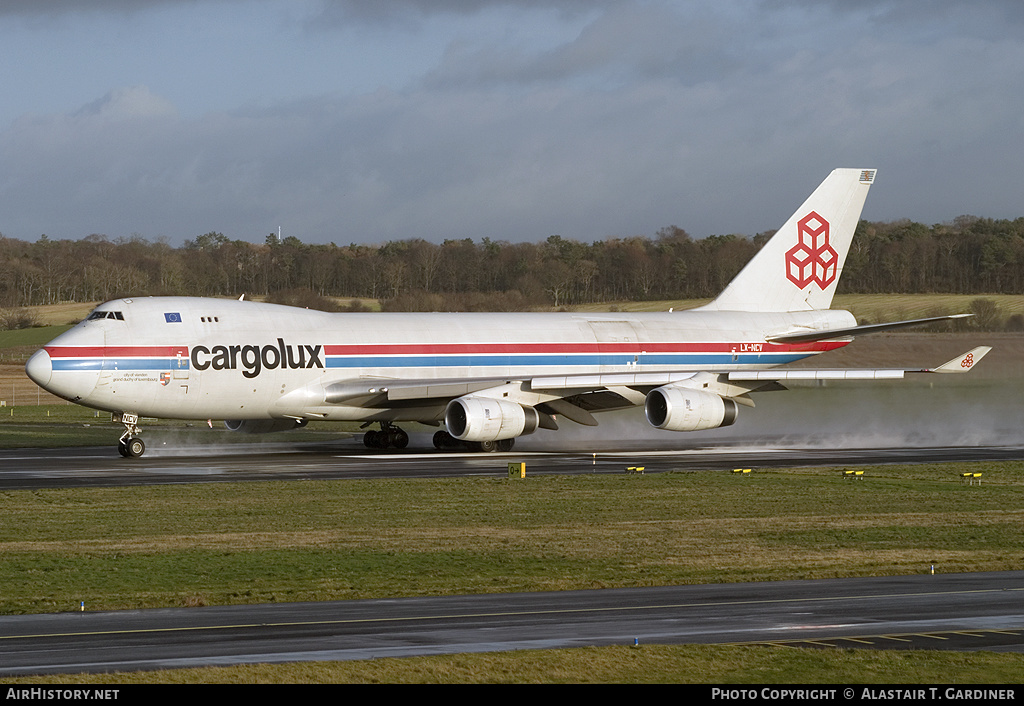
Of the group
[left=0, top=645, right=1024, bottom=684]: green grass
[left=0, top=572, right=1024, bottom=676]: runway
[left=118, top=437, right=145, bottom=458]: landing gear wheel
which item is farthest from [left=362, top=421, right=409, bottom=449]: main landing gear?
[left=0, top=645, right=1024, bottom=684]: green grass

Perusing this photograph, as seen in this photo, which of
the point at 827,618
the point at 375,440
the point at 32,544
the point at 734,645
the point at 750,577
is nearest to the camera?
the point at 734,645

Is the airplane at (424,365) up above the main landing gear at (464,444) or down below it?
above

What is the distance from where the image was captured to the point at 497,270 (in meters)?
92.6

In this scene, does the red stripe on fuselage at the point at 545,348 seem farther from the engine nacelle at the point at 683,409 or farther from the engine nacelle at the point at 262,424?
the engine nacelle at the point at 683,409

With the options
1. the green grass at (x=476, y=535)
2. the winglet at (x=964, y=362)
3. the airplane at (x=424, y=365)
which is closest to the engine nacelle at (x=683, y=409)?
the airplane at (x=424, y=365)

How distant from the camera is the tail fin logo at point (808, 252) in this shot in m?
49.9

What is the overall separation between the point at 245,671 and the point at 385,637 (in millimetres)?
2065

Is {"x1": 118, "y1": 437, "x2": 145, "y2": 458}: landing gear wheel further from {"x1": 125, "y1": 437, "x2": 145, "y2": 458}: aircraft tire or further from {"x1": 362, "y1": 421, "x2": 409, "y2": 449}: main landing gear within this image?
{"x1": 362, "y1": 421, "x2": 409, "y2": 449}: main landing gear

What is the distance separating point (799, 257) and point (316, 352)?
19444 millimetres

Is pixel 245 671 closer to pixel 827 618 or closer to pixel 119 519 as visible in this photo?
pixel 827 618

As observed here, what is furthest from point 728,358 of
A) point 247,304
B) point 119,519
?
point 119,519

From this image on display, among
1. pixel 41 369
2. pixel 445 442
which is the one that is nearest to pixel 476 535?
pixel 41 369

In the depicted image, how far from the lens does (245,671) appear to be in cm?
1166

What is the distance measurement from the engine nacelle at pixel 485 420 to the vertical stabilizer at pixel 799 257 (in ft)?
44.5
